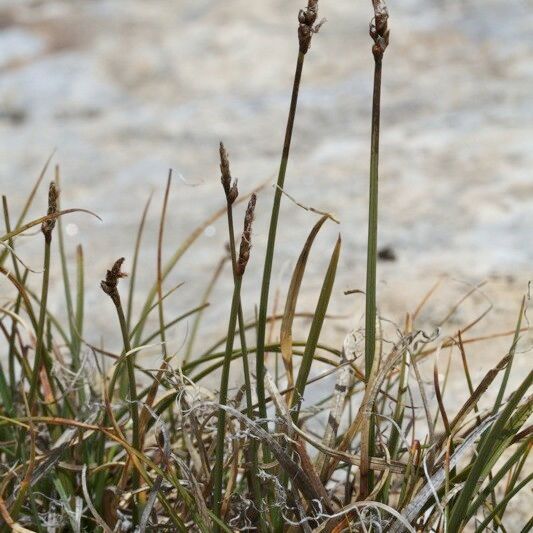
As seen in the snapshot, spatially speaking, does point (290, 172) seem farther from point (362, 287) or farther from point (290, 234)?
point (362, 287)

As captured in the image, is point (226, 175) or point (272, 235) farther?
point (272, 235)

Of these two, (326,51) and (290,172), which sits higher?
(326,51)

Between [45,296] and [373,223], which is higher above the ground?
[373,223]

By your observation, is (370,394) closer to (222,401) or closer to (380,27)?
(222,401)

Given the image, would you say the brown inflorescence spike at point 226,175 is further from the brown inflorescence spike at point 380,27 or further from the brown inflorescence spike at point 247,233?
the brown inflorescence spike at point 380,27

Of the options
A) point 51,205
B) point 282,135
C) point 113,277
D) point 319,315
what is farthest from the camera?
point 282,135

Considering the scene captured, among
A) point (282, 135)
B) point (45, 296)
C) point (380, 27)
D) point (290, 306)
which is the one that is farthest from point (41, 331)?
point (282, 135)

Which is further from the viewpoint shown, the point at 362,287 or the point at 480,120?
the point at 480,120

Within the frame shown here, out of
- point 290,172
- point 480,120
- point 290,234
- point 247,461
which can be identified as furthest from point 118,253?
point 247,461

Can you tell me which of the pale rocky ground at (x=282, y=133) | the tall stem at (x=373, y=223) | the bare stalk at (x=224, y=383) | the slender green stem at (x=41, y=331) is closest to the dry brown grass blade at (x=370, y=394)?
the tall stem at (x=373, y=223)
